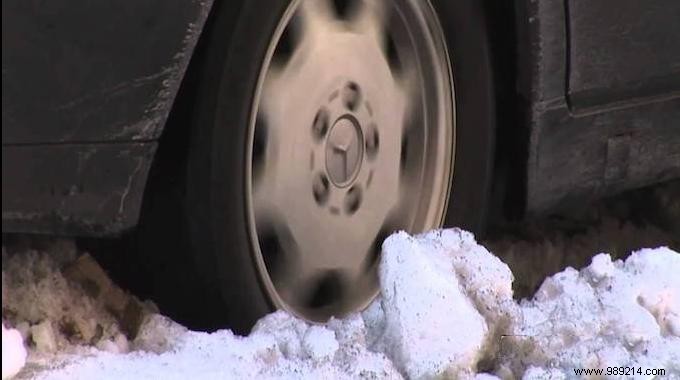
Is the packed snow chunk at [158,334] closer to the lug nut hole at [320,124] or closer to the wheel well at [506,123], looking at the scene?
the lug nut hole at [320,124]

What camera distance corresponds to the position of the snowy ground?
→ 7.89 ft

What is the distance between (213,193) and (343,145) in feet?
1.43

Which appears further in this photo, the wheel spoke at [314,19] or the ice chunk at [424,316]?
the wheel spoke at [314,19]

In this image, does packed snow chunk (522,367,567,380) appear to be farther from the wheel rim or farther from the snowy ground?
the wheel rim

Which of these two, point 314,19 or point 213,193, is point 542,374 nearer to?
point 213,193

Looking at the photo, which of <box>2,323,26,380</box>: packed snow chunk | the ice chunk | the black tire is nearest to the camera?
<box>2,323,26,380</box>: packed snow chunk

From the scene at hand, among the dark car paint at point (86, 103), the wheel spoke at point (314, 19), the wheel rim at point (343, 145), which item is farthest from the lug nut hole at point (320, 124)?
the dark car paint at point (86, 103)

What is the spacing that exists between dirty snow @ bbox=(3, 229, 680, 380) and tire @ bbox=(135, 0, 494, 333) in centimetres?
7

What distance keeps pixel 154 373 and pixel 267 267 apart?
45 centimetres

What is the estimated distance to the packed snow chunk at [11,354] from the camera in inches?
87.0

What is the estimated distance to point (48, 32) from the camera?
2055mm

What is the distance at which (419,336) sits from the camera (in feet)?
8.23

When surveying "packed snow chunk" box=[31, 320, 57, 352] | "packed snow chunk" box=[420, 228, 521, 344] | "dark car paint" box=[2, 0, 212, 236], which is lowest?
"packed snow chunk" box=[420, 228, 521, 344]

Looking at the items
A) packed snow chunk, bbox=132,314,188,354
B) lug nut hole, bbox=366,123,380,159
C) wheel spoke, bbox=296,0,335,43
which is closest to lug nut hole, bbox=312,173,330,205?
lug nut hole, bbox=366,123,380,159
